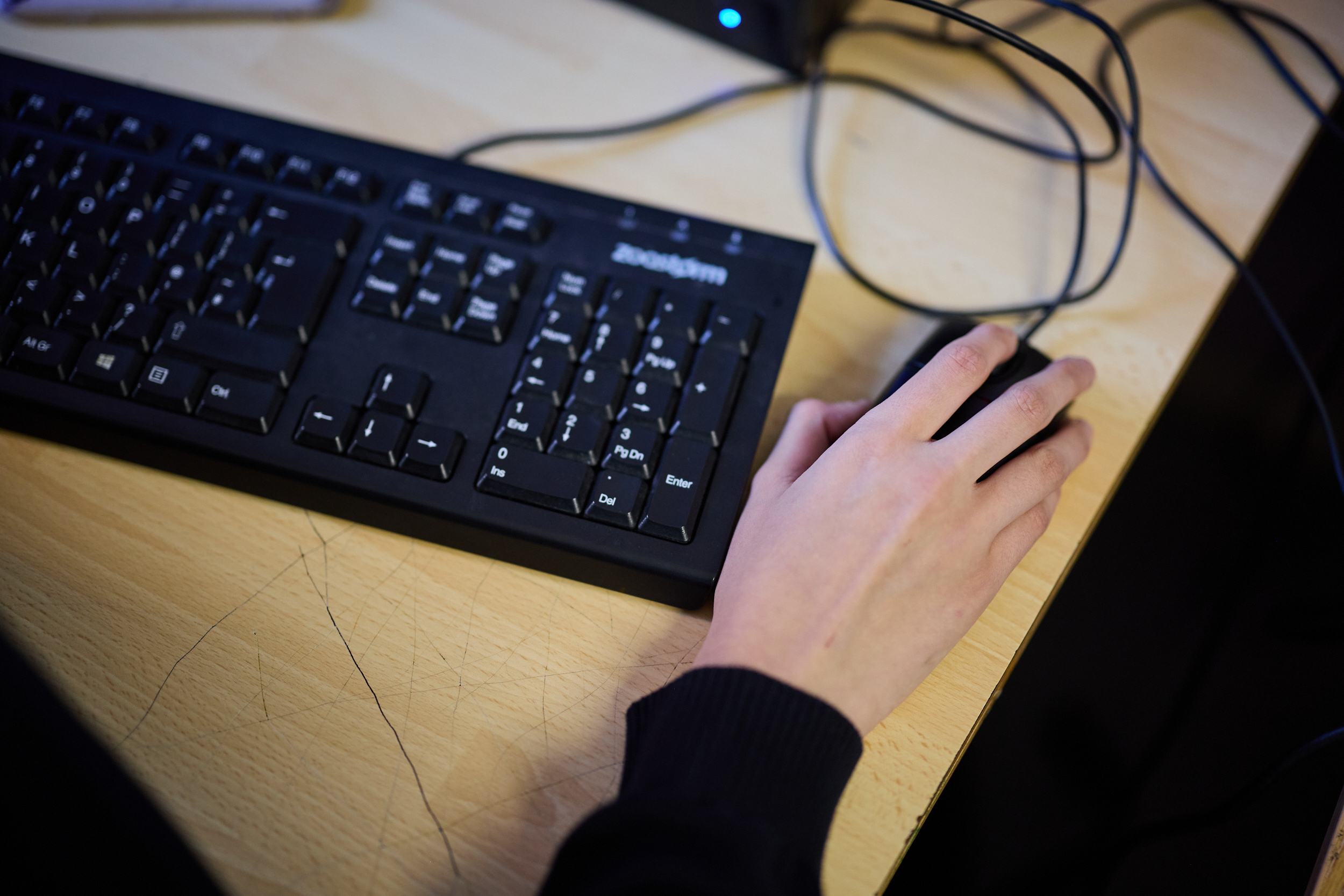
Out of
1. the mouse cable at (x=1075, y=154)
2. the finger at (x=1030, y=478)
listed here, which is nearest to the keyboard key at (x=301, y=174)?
the mouse cable at (x=1075, y=154)

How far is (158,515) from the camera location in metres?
0.46

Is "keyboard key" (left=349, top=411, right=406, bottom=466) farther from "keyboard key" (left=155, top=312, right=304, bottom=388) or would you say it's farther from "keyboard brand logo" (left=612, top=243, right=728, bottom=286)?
"keyboard brand logo" (left=612, top=243, right=728, bottom=286)

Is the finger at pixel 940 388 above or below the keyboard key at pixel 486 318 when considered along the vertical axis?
above

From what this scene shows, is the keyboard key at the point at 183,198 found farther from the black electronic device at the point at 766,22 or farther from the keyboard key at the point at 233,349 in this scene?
the black electronic device at the point at 766,22

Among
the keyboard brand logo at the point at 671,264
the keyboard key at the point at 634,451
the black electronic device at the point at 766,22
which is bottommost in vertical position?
the keyboard key at the point at 634,451

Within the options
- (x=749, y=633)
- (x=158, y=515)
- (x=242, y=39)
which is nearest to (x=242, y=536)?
(x=158, y=515)

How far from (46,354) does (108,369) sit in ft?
0.12

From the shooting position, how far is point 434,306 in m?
0.48

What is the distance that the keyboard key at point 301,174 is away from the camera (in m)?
0.51

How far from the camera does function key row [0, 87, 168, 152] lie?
516mm

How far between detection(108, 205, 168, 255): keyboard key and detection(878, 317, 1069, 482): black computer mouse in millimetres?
425

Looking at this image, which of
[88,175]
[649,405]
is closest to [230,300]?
[88,175]

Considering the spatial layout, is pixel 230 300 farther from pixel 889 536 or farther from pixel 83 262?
pixel 889 536

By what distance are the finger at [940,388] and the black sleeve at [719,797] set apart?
0.49ft
